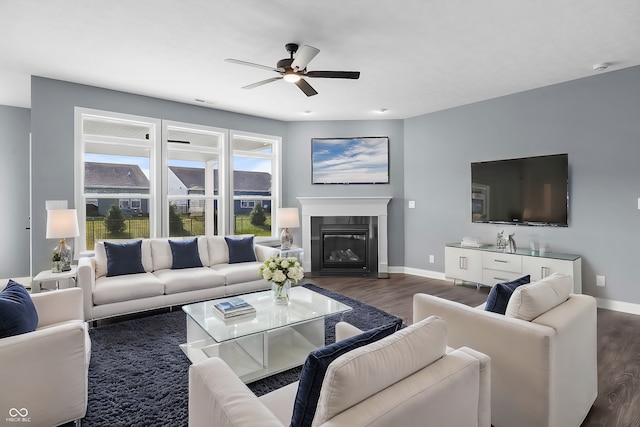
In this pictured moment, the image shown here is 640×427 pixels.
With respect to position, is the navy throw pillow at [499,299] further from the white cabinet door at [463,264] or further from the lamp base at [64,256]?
the lamp base at [64,256]

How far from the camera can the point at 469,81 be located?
4.11 m

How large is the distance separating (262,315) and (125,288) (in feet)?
5.72

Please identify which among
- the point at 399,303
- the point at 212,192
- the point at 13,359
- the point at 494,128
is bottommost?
the point at 399,303

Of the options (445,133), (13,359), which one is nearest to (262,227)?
(445,133)

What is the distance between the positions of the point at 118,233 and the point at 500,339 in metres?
4.82

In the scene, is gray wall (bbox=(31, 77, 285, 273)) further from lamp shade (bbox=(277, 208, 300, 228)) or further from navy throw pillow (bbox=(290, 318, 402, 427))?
navy throw pillow (bbox=(290, 318, 402, 427))

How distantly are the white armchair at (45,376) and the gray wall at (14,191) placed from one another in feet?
15.1

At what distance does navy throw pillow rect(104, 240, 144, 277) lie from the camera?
3.73m

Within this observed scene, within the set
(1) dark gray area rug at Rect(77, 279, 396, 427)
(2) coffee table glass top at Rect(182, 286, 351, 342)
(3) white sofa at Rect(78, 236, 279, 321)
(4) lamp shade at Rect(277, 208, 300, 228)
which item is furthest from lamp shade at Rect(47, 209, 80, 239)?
(4) lamp shade at Rect(277, 208, 300, 228)

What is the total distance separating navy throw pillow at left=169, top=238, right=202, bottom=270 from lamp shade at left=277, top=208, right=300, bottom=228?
144 cm

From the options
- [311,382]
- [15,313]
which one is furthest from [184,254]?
[311,382]

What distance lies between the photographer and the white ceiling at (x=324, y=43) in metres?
2.55

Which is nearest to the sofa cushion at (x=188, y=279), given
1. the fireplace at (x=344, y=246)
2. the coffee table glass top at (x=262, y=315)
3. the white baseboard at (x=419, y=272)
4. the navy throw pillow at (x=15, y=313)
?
the coffee table glass top at (x=262, y=315)

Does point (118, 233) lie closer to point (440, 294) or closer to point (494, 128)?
point (440, 294)
